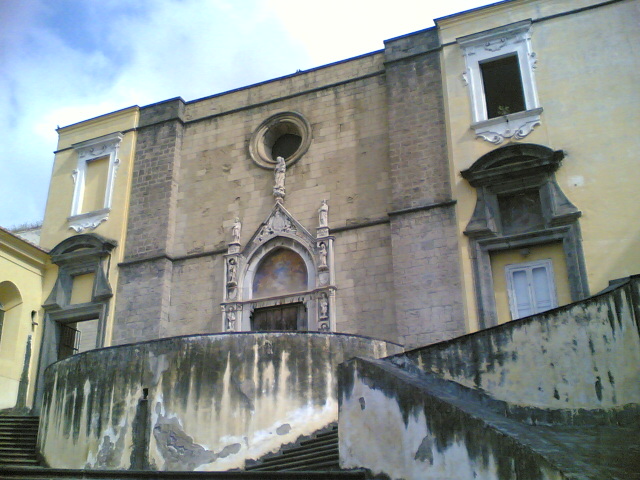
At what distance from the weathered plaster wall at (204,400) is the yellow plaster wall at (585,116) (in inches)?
166

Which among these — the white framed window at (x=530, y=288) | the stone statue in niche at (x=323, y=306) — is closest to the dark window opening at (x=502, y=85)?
the white framed window at (x=530, y=288)

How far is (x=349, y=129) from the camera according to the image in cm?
1720

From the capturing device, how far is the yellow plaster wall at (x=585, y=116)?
44.5 ft

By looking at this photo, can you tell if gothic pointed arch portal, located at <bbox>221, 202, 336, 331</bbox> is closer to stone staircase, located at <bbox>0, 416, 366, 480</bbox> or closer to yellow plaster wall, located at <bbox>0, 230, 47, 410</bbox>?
stone staircase, located at <bbox>0, 416, 366, 480</bbox>

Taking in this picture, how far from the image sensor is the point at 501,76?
16.7 meters

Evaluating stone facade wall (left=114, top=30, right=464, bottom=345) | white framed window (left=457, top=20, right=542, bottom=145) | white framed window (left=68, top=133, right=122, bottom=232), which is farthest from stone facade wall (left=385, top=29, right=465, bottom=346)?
white framed window (left=68, top=133, right=122, bottom=232)

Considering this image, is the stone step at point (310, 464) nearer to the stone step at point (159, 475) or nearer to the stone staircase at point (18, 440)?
the stone step at point (159, 475)

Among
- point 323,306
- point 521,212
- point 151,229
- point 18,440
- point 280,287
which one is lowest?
point 18,440

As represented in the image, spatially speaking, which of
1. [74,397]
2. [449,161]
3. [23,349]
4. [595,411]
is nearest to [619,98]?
[449,161]

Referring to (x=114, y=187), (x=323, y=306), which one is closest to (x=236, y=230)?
(x=323, y=306)

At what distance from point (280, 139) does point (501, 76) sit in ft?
18.6

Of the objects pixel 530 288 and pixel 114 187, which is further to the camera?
pixel 114 187

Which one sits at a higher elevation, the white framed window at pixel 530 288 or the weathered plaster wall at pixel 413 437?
the white framed window at pixel 530 288

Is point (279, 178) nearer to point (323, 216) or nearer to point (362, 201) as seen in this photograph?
point (323, 216)
